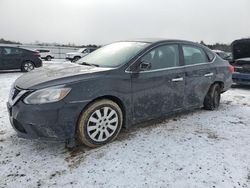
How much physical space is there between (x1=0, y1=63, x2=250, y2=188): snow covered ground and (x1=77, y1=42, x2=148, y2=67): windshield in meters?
1.14

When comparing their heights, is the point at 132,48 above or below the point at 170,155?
above

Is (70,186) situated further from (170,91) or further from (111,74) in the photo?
(170,91)

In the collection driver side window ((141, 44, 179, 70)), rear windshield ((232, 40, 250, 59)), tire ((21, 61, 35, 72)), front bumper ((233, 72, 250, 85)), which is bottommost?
front bumper ((233, 72, 250, 85))

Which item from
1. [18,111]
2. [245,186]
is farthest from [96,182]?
[245,186]

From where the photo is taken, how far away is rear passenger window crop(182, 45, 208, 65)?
4582 millimetres

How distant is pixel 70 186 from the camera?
268 centimetres

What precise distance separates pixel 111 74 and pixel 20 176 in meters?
1.69

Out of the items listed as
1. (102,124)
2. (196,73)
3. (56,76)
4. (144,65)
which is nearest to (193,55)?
(196,73)

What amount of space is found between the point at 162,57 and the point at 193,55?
917mm

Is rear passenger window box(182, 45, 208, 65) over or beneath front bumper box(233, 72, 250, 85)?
over

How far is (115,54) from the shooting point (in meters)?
4.13

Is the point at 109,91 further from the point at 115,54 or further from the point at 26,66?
the point at 26,66

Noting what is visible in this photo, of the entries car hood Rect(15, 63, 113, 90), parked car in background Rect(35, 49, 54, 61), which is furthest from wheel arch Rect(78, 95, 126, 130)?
parked car in background Rect(35, 49, 54, 61)

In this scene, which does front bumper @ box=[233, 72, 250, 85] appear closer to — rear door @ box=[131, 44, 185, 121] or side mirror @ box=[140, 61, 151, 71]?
rear door @ box=[131, 44, 185, 121]
